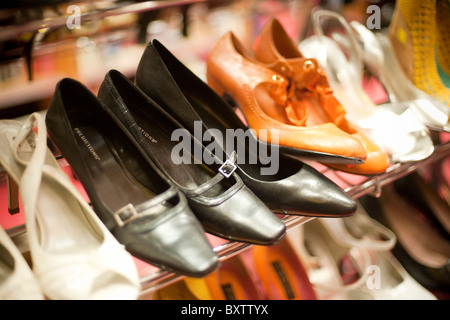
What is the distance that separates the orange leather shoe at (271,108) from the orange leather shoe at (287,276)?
0.34m

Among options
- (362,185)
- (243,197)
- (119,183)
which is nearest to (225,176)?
(243,197)

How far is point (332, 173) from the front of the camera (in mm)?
886

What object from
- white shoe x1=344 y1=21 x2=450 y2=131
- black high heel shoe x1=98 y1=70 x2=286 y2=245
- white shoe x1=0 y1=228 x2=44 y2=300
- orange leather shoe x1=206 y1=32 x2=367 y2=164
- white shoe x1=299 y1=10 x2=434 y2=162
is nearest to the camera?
white shoe x1=0 y1=228 x2=44 y2=300

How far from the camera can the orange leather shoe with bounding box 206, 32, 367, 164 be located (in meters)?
0.64

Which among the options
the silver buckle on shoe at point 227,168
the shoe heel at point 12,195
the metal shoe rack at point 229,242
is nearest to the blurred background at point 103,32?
the metal shoe rack at point 229,242

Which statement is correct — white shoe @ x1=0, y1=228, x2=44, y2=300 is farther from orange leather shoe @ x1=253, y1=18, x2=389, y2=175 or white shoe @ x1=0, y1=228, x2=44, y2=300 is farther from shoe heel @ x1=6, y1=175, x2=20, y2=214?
orange leather shoe @ x1=253, y1=18, x2=389, y2=175

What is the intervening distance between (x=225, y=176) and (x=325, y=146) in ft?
0.64

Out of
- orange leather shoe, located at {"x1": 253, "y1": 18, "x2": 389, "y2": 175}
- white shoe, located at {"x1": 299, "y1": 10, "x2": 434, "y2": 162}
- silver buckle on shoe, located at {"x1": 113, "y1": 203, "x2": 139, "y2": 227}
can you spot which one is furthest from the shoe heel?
white shoe, located at {"x1": 299, "y1": 10, "x2": 434, "y2": 162}

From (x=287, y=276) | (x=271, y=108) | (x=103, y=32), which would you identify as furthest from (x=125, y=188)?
(x=103, y=32)

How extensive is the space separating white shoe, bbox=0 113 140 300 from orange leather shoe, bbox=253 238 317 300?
481 millimetres

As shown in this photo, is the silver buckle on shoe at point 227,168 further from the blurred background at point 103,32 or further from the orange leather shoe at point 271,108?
the blurred background at point 103,32

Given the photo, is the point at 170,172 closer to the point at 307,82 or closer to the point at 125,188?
the point at 125,188

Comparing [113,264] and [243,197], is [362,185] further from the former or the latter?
[113,264]

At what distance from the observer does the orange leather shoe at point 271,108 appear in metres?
0.64
